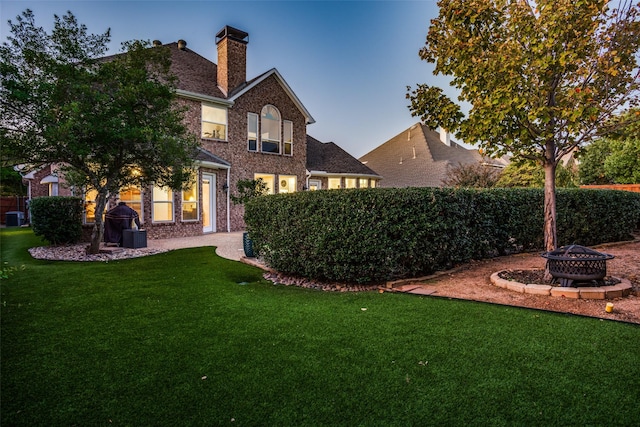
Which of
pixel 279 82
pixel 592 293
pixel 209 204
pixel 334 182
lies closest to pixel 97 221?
pixel 209 204

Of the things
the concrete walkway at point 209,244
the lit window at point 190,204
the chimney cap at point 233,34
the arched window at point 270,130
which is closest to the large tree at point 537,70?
the concrete walkway at point 209,244

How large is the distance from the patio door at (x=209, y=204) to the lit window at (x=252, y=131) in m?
2.64

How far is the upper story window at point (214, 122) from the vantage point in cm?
1527

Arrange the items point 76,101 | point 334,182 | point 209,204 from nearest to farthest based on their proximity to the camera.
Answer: point 76,101, point 209,204, point 334,182

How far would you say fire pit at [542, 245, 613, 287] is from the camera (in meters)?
4.73

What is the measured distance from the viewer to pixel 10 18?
7.89 metres

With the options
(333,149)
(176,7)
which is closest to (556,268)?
(176,7)

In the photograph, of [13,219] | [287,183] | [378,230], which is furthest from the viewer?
[13,219]

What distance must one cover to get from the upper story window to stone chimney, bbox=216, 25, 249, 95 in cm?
119

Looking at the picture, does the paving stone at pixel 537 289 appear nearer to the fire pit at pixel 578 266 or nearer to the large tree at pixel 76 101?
the fire pit at pixel 578 266

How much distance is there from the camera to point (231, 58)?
16531 millimetres

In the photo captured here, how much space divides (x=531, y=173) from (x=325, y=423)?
82.7 ft

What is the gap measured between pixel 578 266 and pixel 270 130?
14.9m

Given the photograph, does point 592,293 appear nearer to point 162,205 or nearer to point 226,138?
point 162,205
